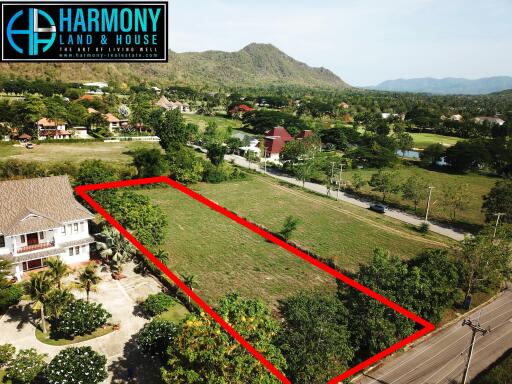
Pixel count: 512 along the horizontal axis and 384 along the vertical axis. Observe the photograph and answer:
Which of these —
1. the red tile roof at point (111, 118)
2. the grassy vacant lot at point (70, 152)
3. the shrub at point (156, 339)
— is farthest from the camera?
the red tile roof at point (111, 118)

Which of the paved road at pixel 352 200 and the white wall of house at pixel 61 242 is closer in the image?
the white wall of house at pixel 61 242

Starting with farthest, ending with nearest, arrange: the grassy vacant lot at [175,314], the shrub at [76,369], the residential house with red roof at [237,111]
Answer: the residential house with red roof at [237,111] < the grassy vacant lot at [175,314] < the shrub at [76,369]

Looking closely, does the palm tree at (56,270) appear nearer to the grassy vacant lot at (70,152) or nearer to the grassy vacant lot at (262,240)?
the grassy vacant lot at (262,240)

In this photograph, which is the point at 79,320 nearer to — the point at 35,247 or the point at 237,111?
the point at 35,247

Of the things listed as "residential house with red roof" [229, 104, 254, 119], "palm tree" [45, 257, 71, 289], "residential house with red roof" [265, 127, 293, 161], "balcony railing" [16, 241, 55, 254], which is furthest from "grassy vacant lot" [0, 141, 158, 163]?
"residential house with red roof" [229, 104, 254, 119]

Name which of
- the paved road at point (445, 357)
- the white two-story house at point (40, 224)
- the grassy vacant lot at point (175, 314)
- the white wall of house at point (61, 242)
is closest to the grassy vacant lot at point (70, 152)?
the white two-story house at point (40, 224)

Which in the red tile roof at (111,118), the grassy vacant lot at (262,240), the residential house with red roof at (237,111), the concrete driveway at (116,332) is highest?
the residential house with red roof at (237,111)

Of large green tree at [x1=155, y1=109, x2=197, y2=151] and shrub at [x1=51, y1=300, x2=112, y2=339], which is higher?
large green tree at [x1=155, y1=109, x2=197, y2=151]

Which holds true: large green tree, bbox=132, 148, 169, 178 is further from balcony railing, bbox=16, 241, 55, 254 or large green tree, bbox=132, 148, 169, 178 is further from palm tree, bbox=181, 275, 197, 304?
palm tree, bbox=181, 275, 197, 304
